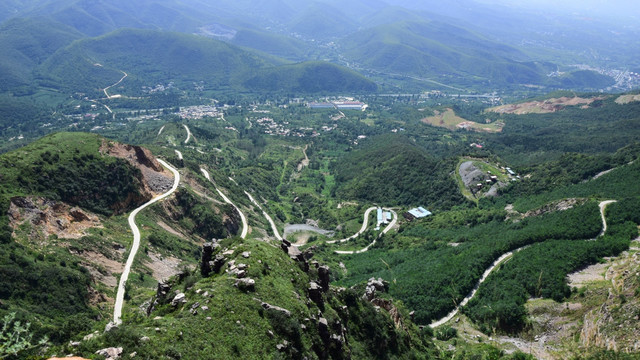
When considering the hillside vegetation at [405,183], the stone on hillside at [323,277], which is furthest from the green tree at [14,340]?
the hillside vegetation at [405,183]

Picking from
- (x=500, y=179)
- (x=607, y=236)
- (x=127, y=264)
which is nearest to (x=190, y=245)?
(x=127, y=264)

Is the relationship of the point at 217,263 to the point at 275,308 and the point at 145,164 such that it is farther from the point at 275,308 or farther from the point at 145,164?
the point at 145,164

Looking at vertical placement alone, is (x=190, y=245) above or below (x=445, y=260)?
below

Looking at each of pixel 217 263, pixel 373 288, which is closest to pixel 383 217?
pixel 373 288

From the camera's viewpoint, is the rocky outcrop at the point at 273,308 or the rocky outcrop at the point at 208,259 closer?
the rocky outcrop at the point at 273,308

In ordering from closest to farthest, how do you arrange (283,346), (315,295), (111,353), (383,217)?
(111,353)
(283,346)
(315,295)
(383,217)

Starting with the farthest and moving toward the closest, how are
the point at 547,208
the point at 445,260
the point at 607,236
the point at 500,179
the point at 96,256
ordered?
the point at 500,179
the point at 547,208
the point at 445,260
the point at 607,236
the point at 96,256

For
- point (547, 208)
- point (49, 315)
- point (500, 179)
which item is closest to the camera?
point (49, 315)

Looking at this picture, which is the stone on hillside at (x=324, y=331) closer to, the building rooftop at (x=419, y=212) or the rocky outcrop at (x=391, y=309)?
the rocky outcrop at (x=391, y=309)

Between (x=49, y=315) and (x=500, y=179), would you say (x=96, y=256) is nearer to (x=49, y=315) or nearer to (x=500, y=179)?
(x=49, y=315)

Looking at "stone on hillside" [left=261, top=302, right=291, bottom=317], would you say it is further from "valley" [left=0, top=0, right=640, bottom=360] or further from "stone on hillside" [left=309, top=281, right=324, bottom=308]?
"stone on hillside" [left=309, top=281, right=324, bottom=308]

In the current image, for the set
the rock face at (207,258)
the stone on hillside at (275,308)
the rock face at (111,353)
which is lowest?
the rock face at (207,258)
